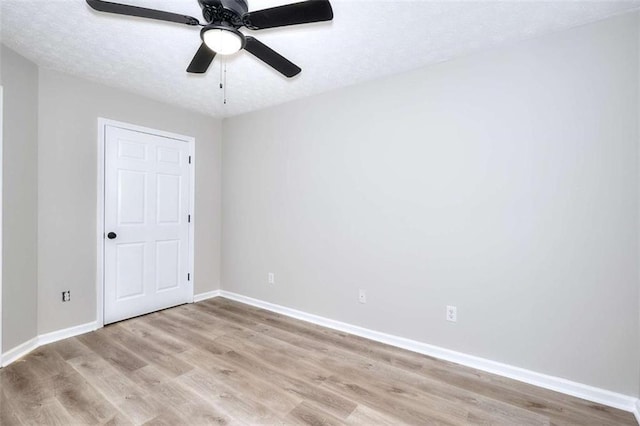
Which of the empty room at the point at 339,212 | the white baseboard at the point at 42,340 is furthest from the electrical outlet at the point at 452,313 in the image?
the white baseboard at the point at 42,340

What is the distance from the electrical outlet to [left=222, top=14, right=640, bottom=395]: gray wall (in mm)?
41

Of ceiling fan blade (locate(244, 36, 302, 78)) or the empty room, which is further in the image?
the empty room

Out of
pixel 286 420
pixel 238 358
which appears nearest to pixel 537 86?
pixel 286 420

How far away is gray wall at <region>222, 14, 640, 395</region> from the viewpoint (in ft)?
6.48

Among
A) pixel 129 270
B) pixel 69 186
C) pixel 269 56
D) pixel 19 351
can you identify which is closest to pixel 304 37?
pixel 269 56

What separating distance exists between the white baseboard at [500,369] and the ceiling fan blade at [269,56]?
2.39 m

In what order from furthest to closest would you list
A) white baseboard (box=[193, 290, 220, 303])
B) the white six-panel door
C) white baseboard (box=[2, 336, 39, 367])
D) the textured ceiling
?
1. white baseboard (box=[193, 290, 220, 303])
2. the white six-panel door
3. white baseboard (box=[2, 336, 39, 367])
4. the textured ceiling

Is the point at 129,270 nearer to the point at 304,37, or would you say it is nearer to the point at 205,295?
the point at 205,295

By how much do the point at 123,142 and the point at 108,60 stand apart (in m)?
0.93

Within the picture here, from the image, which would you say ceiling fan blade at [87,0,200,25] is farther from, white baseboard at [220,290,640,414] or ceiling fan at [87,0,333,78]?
white baseboard at [220,290,640,414]

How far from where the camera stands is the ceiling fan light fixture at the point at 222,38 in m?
1.64

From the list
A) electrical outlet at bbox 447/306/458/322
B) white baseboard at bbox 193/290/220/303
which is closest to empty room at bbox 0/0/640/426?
electrical outlet at bbox 447/306/458/322

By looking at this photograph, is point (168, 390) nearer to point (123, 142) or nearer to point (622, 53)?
point (123, 142)

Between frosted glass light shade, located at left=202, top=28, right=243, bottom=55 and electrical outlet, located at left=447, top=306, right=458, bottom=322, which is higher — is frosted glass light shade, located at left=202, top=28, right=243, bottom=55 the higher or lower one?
the higher one
